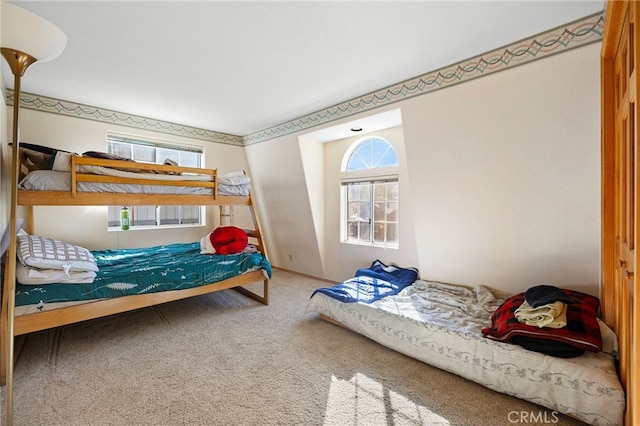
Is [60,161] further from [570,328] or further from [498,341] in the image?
[570,328]

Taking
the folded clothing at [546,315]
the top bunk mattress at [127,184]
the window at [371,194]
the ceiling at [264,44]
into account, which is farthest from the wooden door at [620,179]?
the top bunk mattress at [127,184]

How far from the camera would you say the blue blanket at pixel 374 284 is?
2.61 meters

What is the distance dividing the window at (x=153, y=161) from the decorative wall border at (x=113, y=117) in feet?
0.63

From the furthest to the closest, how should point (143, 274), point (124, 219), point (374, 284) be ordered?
point (124, 219) → point (374, 284) → point (143, 274)

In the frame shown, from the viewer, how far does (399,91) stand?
2.70 meters

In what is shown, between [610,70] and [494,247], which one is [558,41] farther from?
[494,247]

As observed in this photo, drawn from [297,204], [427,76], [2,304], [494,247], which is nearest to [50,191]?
[2,304]

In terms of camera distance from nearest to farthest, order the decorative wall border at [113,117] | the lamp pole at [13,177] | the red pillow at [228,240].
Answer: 1. the lamp pole at [13,177]
2. the decorative wall border at [113,117]
3. the red pillow at [228,240]

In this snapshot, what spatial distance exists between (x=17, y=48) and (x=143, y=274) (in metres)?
1.72

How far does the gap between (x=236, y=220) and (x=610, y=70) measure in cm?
452

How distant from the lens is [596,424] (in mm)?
1400

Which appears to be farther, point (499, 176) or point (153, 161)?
point (153, 161)

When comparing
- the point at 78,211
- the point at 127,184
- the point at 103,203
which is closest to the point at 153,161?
the point at 78,211

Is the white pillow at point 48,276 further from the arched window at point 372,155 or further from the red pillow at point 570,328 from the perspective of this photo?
the arched window at point 372,155
